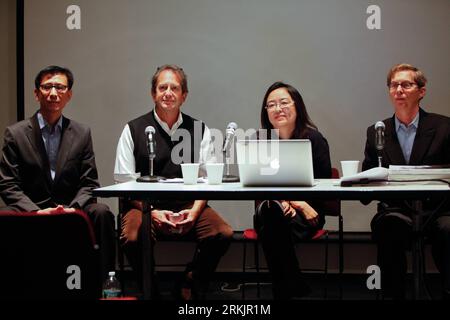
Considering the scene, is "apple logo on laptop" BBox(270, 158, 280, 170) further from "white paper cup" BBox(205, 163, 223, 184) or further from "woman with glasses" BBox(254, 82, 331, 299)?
"woman with glasses" BBox(254, 82, 331, 299)

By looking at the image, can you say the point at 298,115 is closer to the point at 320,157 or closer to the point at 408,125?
the point at 320,157

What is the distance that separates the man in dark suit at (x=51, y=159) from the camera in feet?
10.4

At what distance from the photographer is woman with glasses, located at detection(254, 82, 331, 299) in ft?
8.96

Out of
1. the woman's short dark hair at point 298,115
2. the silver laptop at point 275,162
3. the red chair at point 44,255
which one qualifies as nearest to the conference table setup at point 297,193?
the silver laptop at point 275,162

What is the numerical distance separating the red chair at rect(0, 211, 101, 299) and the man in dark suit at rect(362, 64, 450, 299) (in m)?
1.61

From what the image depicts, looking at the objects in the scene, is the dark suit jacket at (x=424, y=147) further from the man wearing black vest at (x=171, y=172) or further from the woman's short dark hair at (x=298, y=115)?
the man wearing black vest at (x=171, y=172)

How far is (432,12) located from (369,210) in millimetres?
1600

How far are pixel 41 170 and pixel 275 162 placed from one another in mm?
1638

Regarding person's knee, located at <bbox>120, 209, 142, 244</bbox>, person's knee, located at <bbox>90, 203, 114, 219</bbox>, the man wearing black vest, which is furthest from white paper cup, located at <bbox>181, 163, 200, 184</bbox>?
person's knee, located at <bbox>90, 203, 114, 219</bbox>

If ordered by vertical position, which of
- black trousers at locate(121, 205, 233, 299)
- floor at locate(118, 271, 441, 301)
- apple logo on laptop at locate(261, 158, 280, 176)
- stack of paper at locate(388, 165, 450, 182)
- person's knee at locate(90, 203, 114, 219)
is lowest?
floor at locate(118, 271, 441, 301)

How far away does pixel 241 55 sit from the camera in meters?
4.18

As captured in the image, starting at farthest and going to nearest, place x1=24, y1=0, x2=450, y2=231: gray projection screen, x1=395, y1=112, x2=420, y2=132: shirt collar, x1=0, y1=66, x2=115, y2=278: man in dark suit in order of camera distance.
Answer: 1. x1=24, y1=0, x2=450, y2=231: gray projection screen
2. x1=395, y1=112, x2=420, y2=132: shirt collar
3. x1=0, y1=66, x2=115, y2=278: man in dark suit

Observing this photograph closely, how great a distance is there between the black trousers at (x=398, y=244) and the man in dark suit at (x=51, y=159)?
5.03ft
